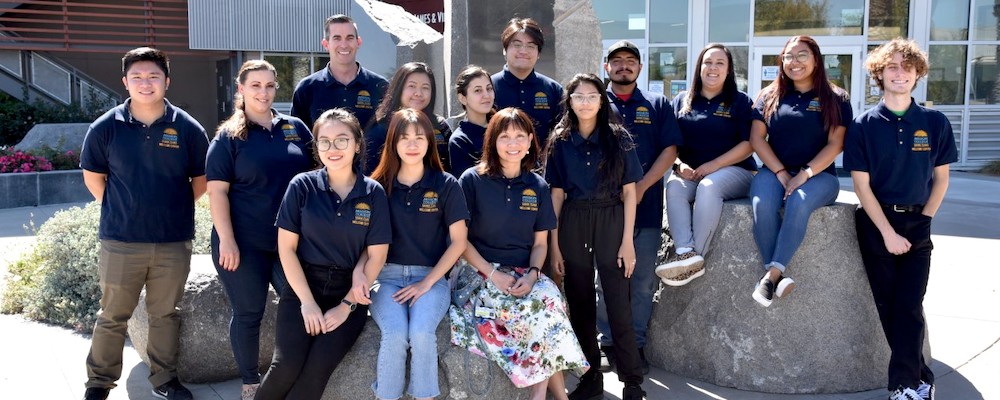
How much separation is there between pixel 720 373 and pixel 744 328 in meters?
0.30

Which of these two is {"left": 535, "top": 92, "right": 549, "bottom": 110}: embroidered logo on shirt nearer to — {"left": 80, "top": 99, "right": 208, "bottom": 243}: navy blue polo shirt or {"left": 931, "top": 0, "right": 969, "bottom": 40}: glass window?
{"left": 80, "top": 99, "right": 208, "bottom": 243}: navy blue polo shirt

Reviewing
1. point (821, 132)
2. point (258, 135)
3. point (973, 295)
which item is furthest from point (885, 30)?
point (258, 135)

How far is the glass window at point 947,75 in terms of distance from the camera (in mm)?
15898

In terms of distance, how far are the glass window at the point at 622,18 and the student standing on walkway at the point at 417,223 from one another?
12.4 meters

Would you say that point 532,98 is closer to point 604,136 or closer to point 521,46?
point 521,46

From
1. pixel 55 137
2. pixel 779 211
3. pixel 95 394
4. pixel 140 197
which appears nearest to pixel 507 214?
pixel 779 211

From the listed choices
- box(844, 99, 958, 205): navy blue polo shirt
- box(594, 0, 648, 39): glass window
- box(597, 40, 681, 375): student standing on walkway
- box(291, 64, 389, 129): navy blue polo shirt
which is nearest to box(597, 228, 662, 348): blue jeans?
box(597, 40, 681, 375): student standing on walkway

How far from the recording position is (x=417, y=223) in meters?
3.95

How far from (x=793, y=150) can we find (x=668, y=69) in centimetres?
1140

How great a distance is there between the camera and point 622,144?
4398mm

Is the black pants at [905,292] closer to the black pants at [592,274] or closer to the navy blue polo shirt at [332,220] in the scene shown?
the black pants at [592,274]

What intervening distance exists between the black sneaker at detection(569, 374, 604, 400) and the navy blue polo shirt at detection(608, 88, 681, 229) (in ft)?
3.17

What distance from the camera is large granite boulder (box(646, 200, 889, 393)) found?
15.0 feet

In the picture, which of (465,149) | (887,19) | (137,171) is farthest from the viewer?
(887,19)
